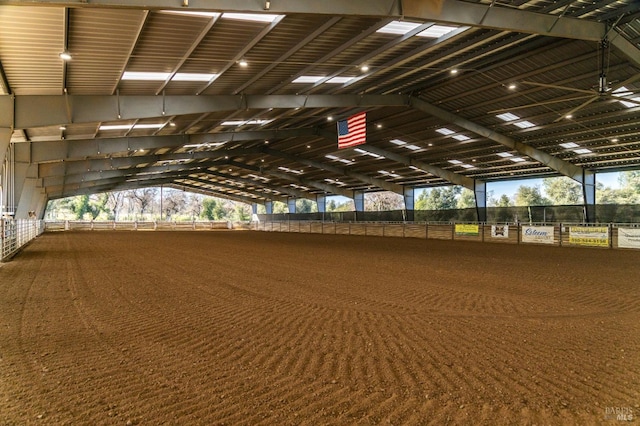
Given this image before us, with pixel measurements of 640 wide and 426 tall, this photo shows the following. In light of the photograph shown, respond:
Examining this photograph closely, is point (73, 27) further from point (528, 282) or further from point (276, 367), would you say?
point (528, 282)

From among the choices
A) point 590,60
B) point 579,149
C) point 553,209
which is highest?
point 590,60

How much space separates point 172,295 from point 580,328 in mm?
→ 8171

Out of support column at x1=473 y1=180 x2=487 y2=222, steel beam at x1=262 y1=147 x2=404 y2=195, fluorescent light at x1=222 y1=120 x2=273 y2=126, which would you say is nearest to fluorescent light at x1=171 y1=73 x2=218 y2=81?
fluorescent light at x1=222 y1=120 x2=273 y2=126

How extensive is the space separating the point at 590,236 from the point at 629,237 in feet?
6.08

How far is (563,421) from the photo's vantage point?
3637 mm

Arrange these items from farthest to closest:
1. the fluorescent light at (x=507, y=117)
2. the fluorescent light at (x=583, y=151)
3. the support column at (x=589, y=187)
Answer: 1. the support column at (x=589, y=187)
2. the fluorescent light at (x=583, y=151)
3. the fluorescent light at (x=507, y=117)

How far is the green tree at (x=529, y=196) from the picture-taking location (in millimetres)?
39406

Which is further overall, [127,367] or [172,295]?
[172,295]

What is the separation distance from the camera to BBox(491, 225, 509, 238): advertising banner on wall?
2777cm

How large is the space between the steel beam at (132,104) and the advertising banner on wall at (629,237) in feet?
48.5

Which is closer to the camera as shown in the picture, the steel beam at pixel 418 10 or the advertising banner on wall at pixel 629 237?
the steel beam at pixel 418 10

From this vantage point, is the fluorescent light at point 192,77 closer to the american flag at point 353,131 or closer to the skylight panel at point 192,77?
the skylight panel at point 192,77

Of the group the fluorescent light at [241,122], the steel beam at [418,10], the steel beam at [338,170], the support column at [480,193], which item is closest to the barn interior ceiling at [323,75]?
the steel beam at [418,10]

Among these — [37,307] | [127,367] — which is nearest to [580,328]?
[127,367]
